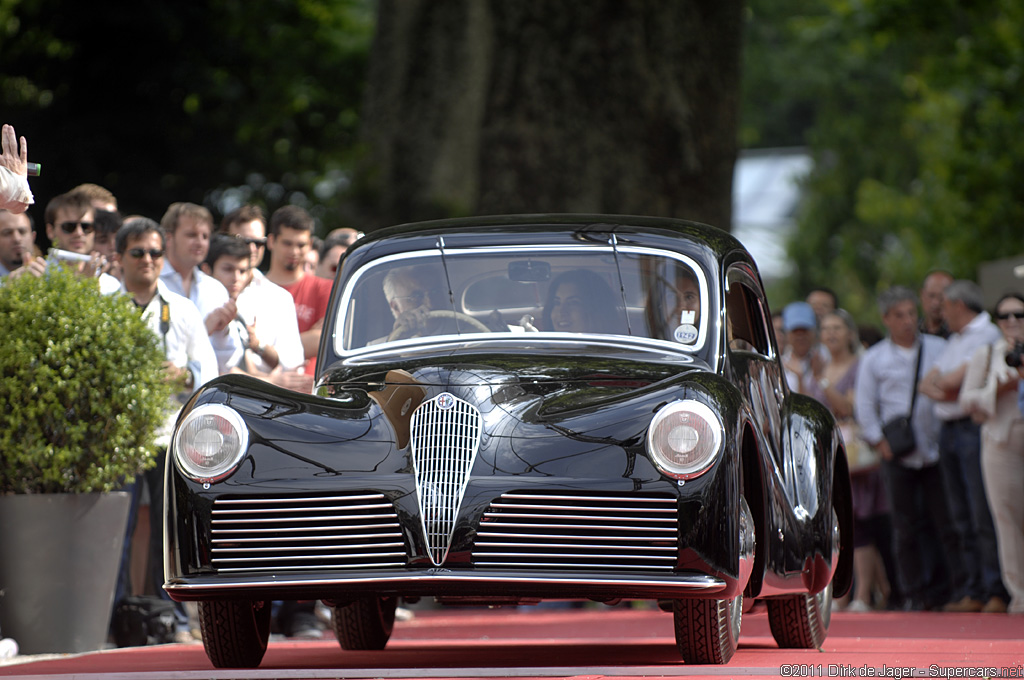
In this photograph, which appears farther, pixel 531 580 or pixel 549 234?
pixel 549 234

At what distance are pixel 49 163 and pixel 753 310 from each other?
7.76m

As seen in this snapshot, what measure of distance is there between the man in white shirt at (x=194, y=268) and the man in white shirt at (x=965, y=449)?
5.33m

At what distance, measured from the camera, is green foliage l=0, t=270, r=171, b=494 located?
336 inches

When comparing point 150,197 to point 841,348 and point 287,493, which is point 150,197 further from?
point 287,493

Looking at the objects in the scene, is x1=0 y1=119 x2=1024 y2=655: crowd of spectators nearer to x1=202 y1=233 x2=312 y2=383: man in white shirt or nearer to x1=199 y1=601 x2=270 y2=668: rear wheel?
x1=202 y1=233 x2=312 y2=383: man in white shirt

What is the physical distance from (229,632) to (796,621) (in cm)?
287

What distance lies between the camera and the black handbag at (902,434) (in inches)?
513

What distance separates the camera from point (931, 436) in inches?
520

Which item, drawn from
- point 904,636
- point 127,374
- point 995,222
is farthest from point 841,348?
point 995,222

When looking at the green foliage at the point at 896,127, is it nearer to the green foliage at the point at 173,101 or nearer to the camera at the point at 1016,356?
the green foliage at the point at 173,101

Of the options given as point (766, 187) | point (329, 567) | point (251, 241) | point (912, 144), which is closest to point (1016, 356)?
point (251, 241)

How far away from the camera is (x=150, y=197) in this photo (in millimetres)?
14383

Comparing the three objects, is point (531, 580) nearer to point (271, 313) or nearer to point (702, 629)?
point (702, 629)

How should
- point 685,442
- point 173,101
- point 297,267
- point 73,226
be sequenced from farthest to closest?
point 173,101 < point 297,267 < point 73,226 < point 685,442
